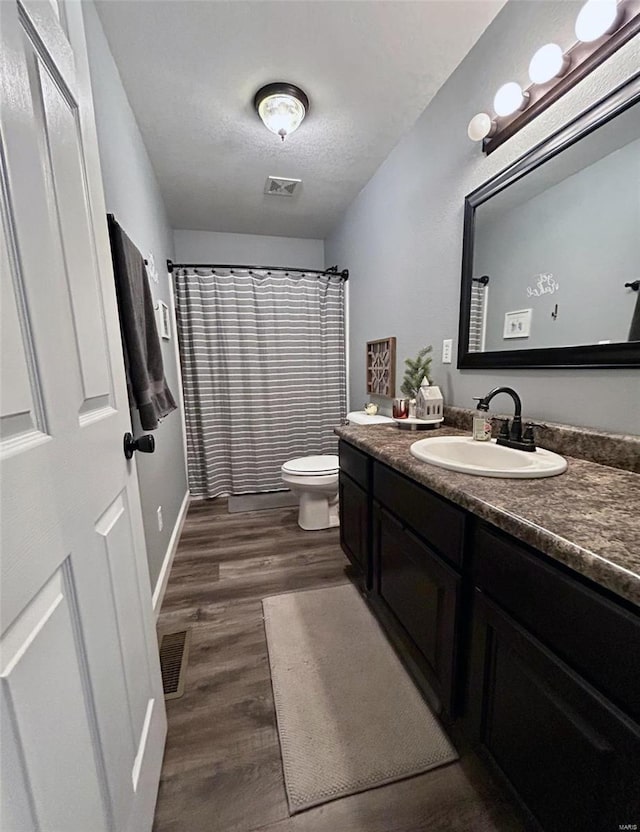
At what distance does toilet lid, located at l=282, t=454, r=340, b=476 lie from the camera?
2131 millimetres

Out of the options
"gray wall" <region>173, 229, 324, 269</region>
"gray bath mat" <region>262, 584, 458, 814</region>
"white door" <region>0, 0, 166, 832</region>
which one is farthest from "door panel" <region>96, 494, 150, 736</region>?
"gray wall" <region>173, 229, 324, 269</region>

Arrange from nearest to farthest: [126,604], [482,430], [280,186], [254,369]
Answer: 1. [126,604]
2. [482,430]
3. [280,186]
4. [254,369]

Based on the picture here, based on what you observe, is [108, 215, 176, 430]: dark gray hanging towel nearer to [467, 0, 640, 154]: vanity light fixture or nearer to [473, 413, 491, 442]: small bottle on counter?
[473, 413, 491, 442]: small bottle on counter

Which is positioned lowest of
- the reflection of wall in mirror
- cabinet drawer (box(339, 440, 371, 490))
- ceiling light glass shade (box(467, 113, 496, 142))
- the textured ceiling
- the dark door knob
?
cabinet drawer (box(339, 440, 371, 490))

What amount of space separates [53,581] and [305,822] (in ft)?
3.16

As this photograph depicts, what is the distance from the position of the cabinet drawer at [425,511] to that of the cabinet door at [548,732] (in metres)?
0.14

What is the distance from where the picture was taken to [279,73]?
1.41 meters

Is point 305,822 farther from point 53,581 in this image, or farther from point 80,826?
point 53,581

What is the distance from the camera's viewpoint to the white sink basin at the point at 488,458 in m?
0.86

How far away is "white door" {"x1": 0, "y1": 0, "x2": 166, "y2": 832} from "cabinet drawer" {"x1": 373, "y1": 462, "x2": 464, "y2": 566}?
82cm

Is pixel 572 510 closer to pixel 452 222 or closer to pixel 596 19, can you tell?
pixel 596 19

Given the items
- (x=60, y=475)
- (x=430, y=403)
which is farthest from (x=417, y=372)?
(x=60, y=475)

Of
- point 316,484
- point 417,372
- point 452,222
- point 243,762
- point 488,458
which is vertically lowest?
point 243,762

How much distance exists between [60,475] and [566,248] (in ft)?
4.83
